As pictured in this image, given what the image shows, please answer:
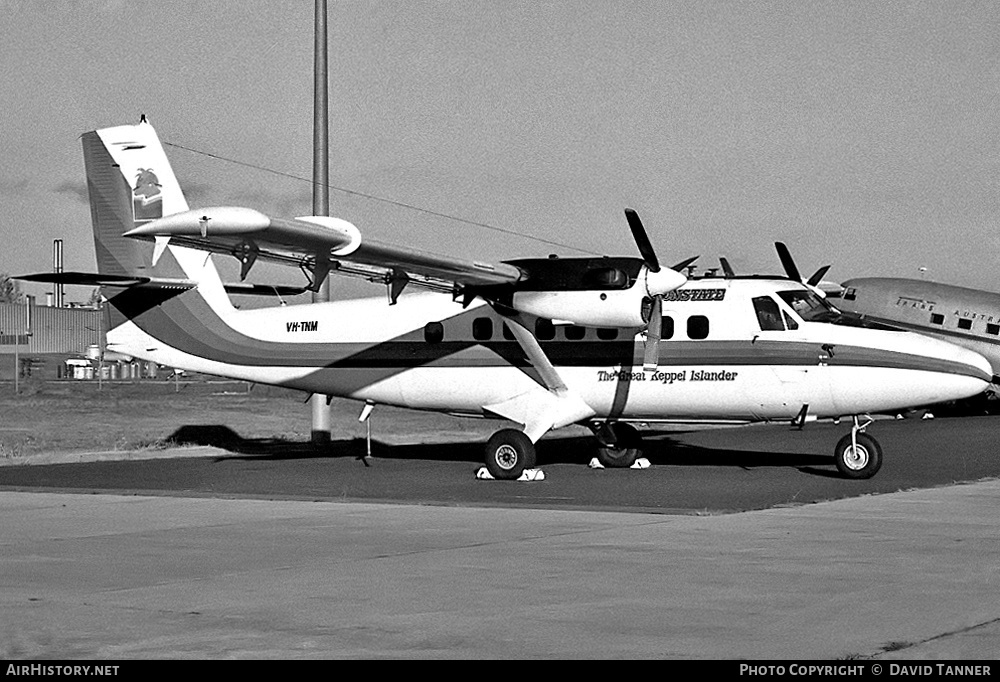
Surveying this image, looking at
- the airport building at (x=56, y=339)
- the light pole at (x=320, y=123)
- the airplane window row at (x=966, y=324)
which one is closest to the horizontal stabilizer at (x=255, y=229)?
the light pole at (x=320, y=123)

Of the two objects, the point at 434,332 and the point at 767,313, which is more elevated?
the point at 767,313

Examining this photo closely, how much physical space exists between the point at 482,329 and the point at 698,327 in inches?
143

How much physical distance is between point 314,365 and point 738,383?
7.38m

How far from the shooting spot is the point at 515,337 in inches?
856

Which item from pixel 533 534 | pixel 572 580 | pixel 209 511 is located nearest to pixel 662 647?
pixel 572 580

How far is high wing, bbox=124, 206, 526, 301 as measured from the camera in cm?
1598

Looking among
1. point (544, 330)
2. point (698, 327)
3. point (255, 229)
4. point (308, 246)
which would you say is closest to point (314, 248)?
point (308, 246)

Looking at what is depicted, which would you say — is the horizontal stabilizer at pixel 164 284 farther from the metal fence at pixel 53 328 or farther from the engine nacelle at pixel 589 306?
the metal fence at pixel 53 328

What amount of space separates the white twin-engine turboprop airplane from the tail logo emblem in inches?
1.1

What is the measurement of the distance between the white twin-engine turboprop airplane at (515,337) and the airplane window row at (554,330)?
0.03 m

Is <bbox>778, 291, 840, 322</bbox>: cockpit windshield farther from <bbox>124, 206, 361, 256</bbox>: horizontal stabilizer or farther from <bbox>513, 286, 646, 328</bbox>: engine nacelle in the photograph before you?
<bbox>124, 206, 361, 256</bbox>: horizontal stabilizer

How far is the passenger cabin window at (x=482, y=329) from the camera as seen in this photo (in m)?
22.6

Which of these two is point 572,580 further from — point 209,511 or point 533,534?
point 209,511

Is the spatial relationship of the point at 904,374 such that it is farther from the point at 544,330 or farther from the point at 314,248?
the point at 314,248
